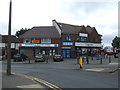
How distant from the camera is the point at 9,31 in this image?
14930 mm

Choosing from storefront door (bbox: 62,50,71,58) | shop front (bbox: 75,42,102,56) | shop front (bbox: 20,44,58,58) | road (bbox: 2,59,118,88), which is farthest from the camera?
shop front (bbox: 75,42,102,56)

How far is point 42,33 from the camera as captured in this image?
4828 centimetres

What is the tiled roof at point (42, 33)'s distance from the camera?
4662cm

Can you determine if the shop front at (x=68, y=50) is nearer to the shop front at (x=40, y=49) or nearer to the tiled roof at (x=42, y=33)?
the shop front at (x=40, y=49)

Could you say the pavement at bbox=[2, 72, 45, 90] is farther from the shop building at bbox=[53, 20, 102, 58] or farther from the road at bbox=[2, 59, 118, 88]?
the shop building at bbox=[53, 20, 102, 58]

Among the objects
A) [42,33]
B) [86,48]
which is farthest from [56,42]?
[86,48]

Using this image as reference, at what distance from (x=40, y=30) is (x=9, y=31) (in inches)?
1388

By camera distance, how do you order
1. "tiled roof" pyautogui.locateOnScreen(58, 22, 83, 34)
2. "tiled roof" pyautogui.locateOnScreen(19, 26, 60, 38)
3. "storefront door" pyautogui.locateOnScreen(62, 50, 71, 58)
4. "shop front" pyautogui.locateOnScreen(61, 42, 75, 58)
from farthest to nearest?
"tiled roof" pyautogui.locateOnScreen(58, 22, 83, 34) → "tiled roof" pyautogui.locateOnScreen(19, 26, 60, 38) → "storefront door" pyautogui.locateOnScreen(62, 50, 71, 58) → "shop front" pyautogui.locateOnScreen(61, 42, 75, 58)

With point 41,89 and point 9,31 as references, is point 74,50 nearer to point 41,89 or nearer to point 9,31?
point 9,31

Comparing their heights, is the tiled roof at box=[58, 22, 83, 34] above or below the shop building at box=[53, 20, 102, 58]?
above

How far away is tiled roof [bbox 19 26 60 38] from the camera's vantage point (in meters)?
46.6

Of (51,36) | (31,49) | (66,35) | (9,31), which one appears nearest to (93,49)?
(66,35)

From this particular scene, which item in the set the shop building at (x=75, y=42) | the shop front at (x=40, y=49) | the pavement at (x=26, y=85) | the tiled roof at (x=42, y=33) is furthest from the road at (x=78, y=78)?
the tiled roof at (x=42, y=33)

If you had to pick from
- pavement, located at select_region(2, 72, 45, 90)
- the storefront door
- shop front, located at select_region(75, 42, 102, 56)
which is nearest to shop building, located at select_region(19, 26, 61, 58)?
the storefront door
